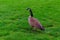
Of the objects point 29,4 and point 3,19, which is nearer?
point 3,19

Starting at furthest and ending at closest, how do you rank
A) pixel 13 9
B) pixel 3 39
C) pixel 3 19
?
pixel 13 9
pixel 3 19
pixel 3 39

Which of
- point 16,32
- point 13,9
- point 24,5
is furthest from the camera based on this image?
→ point 24,5

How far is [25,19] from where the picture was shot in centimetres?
1012

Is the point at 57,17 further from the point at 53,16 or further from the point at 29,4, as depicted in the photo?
the point at 29,4

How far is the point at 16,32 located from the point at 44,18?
2.50 metres

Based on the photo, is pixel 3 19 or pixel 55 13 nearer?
pixel 3 19

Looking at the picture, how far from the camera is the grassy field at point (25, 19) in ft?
26.1

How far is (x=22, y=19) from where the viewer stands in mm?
10109

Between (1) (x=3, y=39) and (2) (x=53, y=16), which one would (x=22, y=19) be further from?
(1) (x=3, y=39)

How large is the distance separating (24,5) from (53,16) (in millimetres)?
2694

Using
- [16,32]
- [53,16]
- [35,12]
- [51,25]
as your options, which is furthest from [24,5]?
[16,32]

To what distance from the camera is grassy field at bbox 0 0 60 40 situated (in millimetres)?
7965

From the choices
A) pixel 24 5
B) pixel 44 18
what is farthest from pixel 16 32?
pixel 24 5

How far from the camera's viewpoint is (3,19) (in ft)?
33.1
